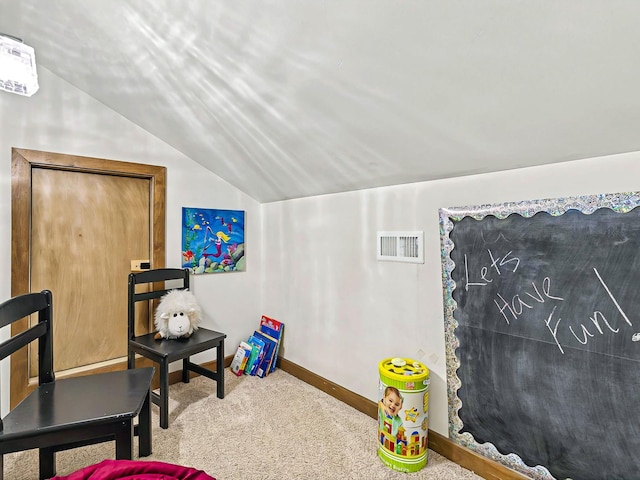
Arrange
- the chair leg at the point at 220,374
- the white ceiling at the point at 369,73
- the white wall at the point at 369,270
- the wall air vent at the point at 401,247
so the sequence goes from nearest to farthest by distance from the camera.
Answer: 1. the white ceiling at the point at 369,73
2. the white wall at the point at 369,270
3. the wall air vent at the point at 401,247
4. the chair leg at the point at 220,374

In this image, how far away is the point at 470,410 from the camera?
73.4 inches

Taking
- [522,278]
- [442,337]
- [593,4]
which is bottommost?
[442,337]

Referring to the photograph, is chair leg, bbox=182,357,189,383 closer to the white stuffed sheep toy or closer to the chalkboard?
the white stuffed sheep toy

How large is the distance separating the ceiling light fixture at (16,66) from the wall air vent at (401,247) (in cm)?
200

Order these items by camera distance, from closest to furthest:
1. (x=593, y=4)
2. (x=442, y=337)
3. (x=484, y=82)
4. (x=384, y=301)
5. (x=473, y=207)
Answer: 1. (x=593, y=4)
2. (x=484, y=82)
3. (x=473, y=207)
4. (x=442, y=337)
5. (x=384, y=301)

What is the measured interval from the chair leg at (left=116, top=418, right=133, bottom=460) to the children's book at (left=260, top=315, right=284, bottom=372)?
162 centimetres

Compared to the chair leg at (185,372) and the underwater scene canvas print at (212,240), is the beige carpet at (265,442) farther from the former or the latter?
the underwater scene canvas print at (212,240)

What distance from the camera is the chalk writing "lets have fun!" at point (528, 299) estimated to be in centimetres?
142

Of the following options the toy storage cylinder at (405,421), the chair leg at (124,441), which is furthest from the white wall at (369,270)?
the chair leg at (124,441)

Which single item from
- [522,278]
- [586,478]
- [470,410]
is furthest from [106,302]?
[586,478]

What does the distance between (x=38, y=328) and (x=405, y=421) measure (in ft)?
6.29

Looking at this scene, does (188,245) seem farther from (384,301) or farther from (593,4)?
(593,4)

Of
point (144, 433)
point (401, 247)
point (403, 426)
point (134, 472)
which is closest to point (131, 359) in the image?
point (144, 433)

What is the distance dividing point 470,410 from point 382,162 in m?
1.43
